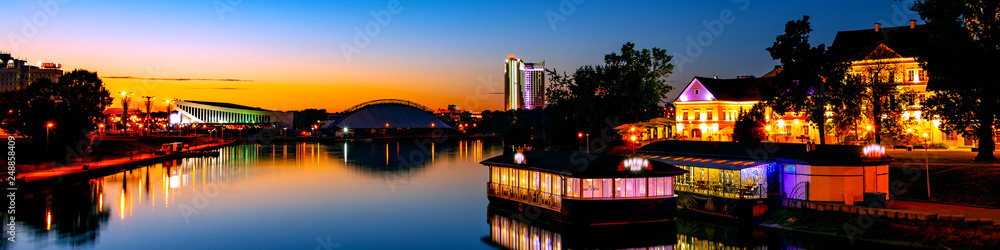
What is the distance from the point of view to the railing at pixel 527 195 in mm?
27469

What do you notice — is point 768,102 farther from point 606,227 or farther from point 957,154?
point 606,227

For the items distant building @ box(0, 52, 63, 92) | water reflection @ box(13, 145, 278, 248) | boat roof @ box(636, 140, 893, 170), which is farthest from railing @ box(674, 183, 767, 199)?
distant building @ box(0, 52, 63, 92)

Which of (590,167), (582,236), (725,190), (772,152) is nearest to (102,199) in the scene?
(582,236)

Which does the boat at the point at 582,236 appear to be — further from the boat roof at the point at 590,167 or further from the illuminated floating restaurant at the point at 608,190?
the boat roof at the point at 590,167

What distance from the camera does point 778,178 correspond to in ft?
92.1

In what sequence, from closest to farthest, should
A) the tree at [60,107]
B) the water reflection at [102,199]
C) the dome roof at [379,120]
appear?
the water reflection at [102,199] < the tree at [60,107] < the dome roof at [379,120]

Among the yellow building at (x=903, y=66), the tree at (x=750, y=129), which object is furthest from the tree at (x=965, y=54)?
the tree at (x=750, y=129)

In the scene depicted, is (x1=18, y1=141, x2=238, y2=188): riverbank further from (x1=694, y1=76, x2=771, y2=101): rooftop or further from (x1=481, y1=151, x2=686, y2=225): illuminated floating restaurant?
(x1=694, y1=76, x2=771, y2=101): rooftop

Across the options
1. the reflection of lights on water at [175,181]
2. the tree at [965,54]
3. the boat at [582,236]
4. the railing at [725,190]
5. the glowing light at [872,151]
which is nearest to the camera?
the boat at [582,236]

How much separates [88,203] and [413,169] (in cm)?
3353

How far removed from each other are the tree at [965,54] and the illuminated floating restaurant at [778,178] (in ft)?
12.5

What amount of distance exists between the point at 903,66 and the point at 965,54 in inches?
1165

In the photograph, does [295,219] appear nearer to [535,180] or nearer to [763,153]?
[535,180]

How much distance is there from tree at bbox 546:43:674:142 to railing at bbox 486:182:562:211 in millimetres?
34944
